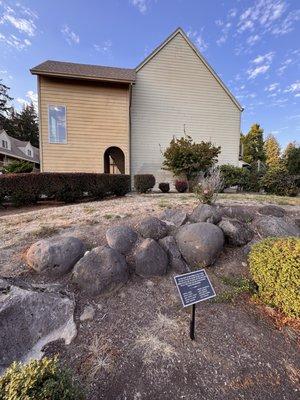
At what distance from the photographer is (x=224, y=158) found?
16.0 m

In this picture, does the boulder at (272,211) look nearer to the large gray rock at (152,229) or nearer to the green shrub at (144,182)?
the large gray rock at (152,229)

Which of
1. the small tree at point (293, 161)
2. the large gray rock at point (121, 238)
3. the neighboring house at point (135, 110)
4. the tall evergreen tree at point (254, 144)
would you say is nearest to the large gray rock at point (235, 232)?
the large gray rock at point (121, 238)

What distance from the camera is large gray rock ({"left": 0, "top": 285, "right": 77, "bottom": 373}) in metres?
2.66

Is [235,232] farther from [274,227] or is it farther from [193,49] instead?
[193,49]

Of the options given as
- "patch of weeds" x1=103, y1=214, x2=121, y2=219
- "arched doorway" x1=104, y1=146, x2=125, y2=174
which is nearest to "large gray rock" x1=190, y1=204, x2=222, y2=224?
"patch of weeds" x1=103, y1=214, x2=121, y2=219

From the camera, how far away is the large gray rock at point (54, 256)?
12.3 feet

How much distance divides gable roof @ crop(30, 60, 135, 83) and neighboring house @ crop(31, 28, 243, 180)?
1cm

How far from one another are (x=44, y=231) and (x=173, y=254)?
107 inches

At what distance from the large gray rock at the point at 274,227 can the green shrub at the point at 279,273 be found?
1.59 m

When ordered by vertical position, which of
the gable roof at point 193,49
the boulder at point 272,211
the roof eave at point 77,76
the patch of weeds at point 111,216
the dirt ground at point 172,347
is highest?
the gable roof at point 193,49

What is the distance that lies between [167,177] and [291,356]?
1256 centimetres

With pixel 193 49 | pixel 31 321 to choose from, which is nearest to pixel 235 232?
pixel 31 321

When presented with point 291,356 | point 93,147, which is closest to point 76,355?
point 291,356

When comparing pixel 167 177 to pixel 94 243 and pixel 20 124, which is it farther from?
Answer: pixel 20 124
